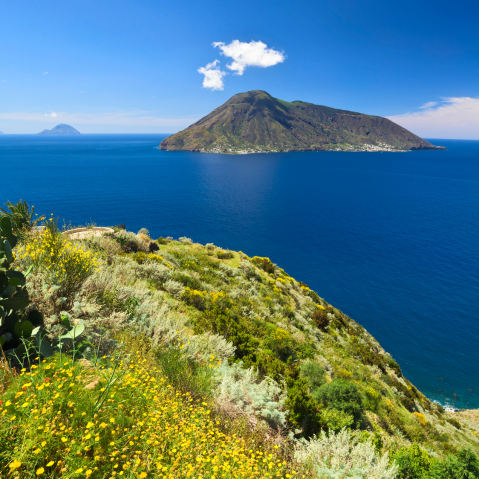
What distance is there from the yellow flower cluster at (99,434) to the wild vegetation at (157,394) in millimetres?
23

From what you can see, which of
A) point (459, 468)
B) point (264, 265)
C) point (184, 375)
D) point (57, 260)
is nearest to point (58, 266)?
point (57, 260)

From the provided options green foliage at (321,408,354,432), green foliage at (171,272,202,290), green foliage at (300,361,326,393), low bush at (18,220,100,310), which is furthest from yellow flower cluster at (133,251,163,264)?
green foliage at (321,408,354,432)

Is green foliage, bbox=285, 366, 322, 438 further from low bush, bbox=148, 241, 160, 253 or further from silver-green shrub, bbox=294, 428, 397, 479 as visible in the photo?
low bush, bbox=148, 241, 160, 253

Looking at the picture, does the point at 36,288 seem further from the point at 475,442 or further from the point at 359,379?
the point at 475,442

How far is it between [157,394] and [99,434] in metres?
1.16

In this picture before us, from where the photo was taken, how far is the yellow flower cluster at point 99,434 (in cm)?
277

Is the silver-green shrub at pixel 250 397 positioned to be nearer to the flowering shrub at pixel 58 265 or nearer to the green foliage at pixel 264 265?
the flowering shrub at pixel 58 265

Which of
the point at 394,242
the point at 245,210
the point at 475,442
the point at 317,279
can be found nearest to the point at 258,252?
the point at 317,279

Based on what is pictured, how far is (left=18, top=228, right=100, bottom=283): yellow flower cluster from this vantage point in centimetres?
647

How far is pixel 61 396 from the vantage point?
3.22 m

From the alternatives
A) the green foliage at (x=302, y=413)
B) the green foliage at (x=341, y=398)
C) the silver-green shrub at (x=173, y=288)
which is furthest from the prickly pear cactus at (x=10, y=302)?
the green foliage at (x=341, y=398)

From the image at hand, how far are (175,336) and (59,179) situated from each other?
115 metres

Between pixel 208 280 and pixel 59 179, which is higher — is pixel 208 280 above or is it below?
below

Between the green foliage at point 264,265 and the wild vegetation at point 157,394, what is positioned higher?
the wild vegetation at point 157,394
